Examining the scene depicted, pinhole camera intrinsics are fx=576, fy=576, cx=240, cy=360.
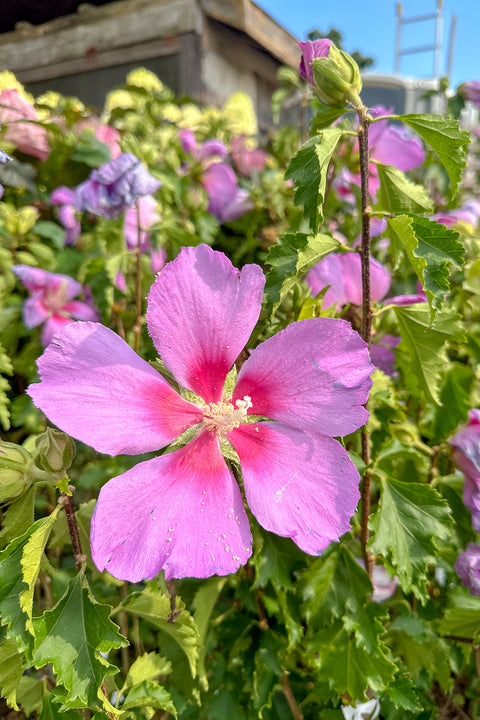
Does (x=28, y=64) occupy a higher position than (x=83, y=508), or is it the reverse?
Result: (x=28, y=64)

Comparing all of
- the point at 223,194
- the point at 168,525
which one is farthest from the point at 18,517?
the point at 223,194

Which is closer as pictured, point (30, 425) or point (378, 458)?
point (378, 458)

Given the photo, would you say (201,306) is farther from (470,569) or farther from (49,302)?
(49,302)

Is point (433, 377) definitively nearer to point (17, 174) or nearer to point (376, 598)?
point (376, 598)

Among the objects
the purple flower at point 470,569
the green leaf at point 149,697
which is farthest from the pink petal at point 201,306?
the purple flower at point 470,569

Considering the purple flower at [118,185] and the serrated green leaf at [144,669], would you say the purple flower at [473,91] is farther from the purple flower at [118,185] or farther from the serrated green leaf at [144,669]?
the serrated green leaf at [144,669]

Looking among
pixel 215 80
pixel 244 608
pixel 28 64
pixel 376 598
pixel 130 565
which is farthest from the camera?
pixel 28 64

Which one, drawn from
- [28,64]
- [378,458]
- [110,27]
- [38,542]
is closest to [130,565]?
[38,542]
